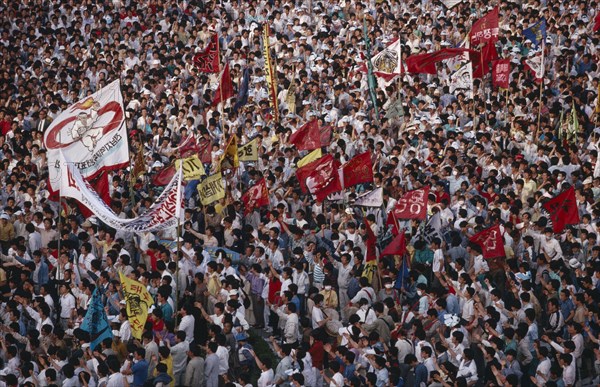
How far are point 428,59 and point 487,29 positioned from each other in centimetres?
152

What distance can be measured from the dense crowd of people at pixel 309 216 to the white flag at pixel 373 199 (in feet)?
1.28

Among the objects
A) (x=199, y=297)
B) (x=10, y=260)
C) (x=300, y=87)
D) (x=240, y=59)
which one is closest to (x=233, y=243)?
(x=199, y=297)

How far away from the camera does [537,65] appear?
27.1 m

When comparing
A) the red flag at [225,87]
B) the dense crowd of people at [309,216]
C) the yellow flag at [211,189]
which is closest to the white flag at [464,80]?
the dense crowd of people at [309,216]

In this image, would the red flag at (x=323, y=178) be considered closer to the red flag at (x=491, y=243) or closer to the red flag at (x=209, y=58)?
the red flag at (x=491, y=243)

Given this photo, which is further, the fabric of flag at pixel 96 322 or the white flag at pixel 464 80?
the white flag at pixel 464 80

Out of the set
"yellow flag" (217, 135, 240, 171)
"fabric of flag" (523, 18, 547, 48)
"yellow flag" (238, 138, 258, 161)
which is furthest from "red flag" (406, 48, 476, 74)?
"yellow flag" (217, 135, 240, 171)

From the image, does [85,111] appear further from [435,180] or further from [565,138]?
[565,138]

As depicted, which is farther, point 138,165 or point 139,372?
point 138,165

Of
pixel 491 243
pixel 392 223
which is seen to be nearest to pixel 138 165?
pixel 392 223

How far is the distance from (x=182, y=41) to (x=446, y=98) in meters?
8.33

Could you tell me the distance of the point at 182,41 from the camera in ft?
106

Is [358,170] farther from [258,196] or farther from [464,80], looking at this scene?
[464,80]

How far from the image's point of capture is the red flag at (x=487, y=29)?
27125mm
